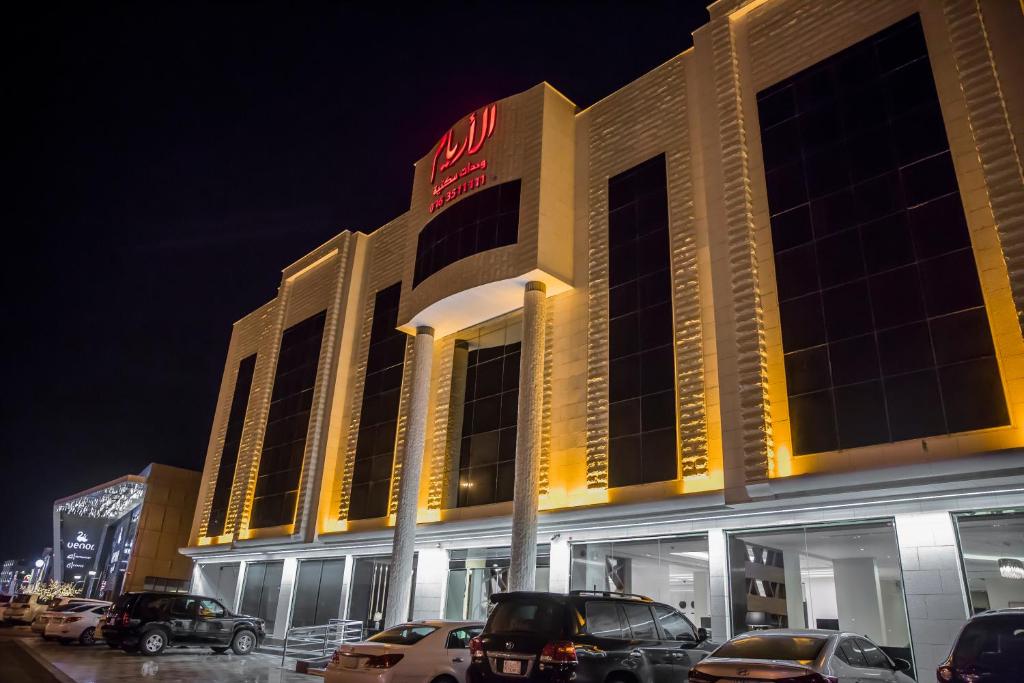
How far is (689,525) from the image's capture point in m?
17.1

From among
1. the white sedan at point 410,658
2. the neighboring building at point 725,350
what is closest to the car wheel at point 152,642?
the neighboring building at point 725,350

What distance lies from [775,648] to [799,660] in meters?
0.42

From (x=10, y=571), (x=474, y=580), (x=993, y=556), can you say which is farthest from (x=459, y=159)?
(x=10, y=571)

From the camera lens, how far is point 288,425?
107 feet

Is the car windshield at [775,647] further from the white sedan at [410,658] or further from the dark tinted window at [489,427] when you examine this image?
the dark tinted window at [489,427]

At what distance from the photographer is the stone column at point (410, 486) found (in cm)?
2208

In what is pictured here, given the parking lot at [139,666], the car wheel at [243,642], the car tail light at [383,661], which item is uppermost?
the car tail light at [383,661]

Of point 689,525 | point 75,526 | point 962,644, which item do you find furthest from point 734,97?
point 75,526

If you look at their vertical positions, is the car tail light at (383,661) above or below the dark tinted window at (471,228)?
below

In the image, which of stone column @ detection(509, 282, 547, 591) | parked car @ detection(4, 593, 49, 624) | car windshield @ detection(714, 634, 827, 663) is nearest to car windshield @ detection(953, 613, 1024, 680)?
car windshield @ detection(714, 634, 827, 663)

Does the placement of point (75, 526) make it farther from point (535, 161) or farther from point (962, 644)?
point (962, 644)

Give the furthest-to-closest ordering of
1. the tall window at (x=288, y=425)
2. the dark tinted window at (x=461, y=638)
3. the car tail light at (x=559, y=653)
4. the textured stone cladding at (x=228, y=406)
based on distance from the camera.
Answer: the textured stone cladding at (x=228, y=406) → the tall window at (x=288, y=425) → the dark tinted window at (x=461, y=638) → the car tail light at (x=559, y=653)

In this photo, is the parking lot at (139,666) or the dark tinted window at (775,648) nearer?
the dark tinted window at (775,648)

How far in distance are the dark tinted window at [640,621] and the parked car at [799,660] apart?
1179 millimetres
